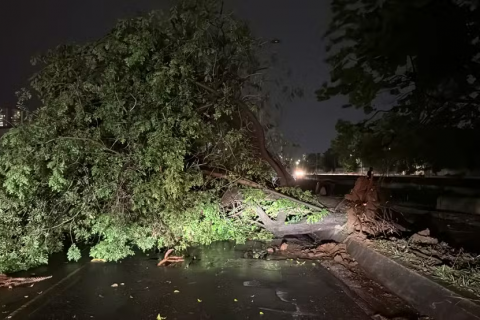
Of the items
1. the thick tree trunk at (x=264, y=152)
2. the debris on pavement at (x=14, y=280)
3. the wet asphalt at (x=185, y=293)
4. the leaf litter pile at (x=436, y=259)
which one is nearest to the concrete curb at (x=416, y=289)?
the leaf litter pile at (x=436, y=259)

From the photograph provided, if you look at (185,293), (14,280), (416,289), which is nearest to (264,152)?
(185,293)

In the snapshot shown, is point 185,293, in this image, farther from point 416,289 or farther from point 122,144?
point 122,144

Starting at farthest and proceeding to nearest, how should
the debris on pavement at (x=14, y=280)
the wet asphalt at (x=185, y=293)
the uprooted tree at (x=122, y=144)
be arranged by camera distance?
the uprooted tree at (x=122, y=144) → the debris on pavement at (x=14, y=280) → the wet asphalt at (x=185, y=293)

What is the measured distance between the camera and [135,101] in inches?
365

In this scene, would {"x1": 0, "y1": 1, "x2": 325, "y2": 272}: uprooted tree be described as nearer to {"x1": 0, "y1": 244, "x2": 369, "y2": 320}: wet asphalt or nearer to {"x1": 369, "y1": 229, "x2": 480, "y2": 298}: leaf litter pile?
{"x1": 0, "y1": 244, "x2": 369, "y2": 320}: wet asphalt

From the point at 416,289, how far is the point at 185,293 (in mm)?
3290

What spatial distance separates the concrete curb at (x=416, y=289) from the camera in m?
4.97

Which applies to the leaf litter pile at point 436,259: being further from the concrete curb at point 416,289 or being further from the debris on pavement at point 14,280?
the debris on pavement at point 14,280

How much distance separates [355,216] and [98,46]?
270 inches

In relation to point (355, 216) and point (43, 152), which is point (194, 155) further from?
point (355, 216)

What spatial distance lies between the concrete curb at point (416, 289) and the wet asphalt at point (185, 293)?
75 centimetres

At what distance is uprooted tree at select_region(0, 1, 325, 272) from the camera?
8547mm

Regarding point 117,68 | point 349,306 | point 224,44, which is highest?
point 224,44

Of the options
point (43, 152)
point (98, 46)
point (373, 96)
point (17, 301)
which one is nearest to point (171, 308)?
point (17, 301)
